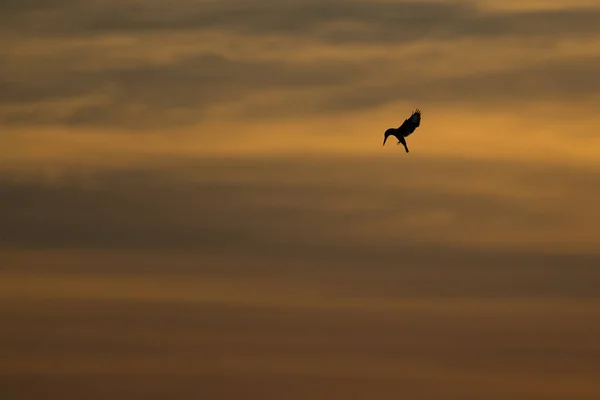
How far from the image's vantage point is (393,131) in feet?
215
